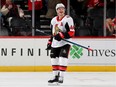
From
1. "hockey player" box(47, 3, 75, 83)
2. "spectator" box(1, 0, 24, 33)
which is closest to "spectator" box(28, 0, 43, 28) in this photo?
"spectator" box(1, 0, 24, 33)

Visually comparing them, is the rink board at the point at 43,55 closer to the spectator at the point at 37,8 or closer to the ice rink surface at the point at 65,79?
the ice rink surface at the point at 65,79

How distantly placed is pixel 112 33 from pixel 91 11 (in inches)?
29.4

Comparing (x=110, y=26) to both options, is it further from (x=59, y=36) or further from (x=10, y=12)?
(x=59, y=36)

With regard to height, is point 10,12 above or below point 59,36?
above

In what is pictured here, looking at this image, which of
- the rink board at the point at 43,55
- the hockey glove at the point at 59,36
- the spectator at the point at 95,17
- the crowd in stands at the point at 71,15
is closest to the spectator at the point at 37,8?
the crowd in stands at the point at 71,15

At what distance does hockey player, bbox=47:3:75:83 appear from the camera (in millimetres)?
8516

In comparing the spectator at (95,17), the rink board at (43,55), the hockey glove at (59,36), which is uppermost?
the spectator at (95,17)

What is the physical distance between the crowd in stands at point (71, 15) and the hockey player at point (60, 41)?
3.07 metres

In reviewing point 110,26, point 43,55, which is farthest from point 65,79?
point 110,26

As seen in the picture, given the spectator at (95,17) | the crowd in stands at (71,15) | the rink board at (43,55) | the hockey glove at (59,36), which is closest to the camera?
the hockey glove at (59,36)

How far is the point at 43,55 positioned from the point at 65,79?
1838 millimetres

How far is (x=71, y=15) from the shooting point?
474 inches

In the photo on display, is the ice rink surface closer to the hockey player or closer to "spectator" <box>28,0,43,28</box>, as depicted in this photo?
the hockey player

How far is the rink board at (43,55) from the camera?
11.3 m
